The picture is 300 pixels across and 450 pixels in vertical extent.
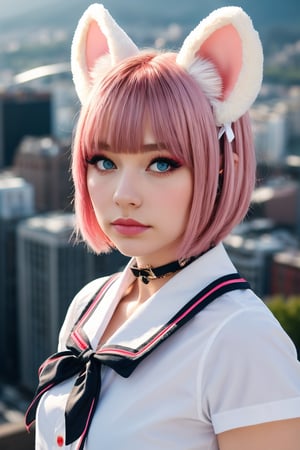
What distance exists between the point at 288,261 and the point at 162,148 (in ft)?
37.7

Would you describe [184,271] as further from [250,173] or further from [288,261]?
[288,261]

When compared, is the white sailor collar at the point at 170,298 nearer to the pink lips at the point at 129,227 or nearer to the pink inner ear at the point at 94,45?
the pink lips at the point at 129,227

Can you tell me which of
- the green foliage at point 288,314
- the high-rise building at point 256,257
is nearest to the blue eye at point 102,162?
the green foliage at point 288,314

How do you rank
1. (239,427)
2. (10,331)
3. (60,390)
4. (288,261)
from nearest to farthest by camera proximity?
(239,427) → (60,390) → (288,261) → (10,331)

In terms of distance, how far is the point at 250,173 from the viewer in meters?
0.67

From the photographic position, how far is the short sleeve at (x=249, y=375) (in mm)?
589

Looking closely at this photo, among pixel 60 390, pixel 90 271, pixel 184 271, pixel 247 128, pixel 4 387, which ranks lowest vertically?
pixel 4 387

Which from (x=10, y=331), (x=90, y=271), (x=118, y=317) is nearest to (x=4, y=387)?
(x=10, y=331)

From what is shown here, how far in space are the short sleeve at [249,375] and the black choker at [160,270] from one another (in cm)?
8

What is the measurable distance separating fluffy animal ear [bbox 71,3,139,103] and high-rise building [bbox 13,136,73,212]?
16.6 meters

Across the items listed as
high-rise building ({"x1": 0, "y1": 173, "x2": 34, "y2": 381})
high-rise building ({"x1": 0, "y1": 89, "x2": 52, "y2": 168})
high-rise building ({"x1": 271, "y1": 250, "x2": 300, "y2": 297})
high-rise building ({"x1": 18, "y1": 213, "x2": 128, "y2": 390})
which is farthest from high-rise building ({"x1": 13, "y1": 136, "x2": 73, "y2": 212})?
high-rise building ({"x1": 271, "y1": 250, "x2": 300, "y2": 297})

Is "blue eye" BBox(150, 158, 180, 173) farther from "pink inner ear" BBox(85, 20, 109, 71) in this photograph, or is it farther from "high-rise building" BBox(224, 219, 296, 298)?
"high-rise building" BBox(224, 219, 296, 298)

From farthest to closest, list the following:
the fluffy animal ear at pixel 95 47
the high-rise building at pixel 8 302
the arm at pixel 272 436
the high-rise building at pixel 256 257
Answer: the high-rise building at pixel 8 302 → the high-rise building at pixel 256 257 → the fluffy animal ear at pixel 95 47 → the arm at pixel 272 436

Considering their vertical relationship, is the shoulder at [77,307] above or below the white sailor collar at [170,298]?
below
